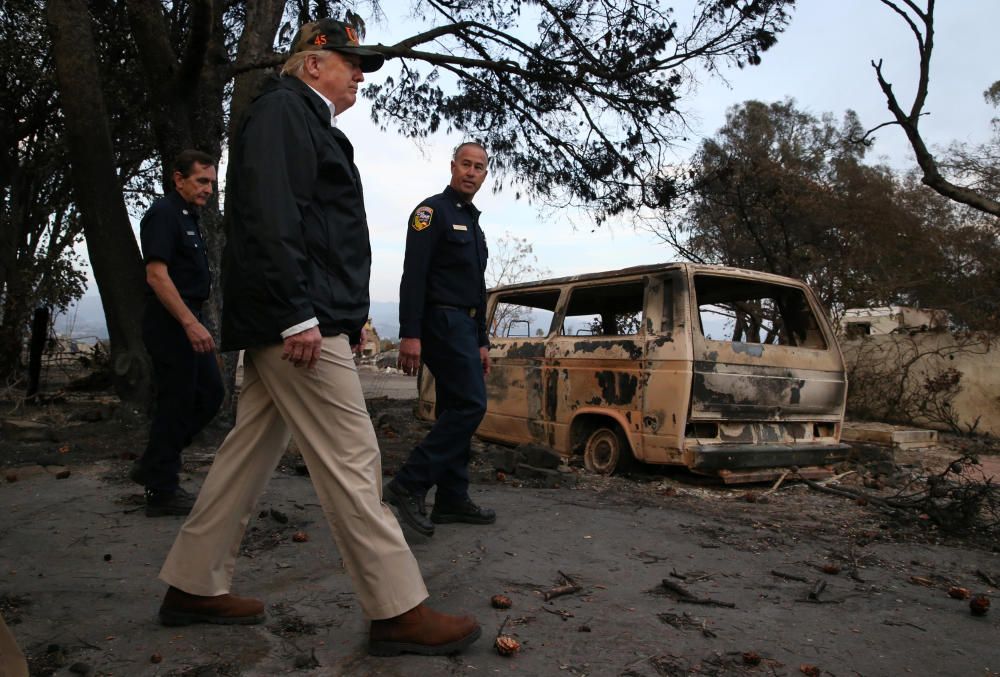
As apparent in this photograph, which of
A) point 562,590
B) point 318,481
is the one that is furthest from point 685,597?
point 318,481

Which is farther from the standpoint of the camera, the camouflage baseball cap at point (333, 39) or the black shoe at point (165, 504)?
the black shoe at point (165, 504)

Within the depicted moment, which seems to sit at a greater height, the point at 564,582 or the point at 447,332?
the point at 447,332

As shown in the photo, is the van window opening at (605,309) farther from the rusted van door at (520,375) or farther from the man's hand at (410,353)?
the man's hand at (410,353)

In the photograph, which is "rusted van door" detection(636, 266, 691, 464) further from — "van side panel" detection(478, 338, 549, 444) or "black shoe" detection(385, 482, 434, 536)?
"black shoe" detection(385, 482, 434, 536)

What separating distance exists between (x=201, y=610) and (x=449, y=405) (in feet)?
5.83

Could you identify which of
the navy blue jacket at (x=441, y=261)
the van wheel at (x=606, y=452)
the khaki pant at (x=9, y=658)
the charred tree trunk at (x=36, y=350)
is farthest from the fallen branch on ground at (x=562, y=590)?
the charred tree trunk at (x=36, y=350)

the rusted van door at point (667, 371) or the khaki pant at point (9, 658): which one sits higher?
the rusted van door at point (667, 371)

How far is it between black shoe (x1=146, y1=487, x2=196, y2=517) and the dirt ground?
0.26ft

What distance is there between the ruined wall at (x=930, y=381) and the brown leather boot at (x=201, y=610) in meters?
10.3

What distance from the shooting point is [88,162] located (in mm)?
6914

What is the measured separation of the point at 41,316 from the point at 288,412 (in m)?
8.92

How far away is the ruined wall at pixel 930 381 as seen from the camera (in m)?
10.4

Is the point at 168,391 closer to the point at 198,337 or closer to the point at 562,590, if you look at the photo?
the point at 198,337

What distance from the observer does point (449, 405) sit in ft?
13.5
